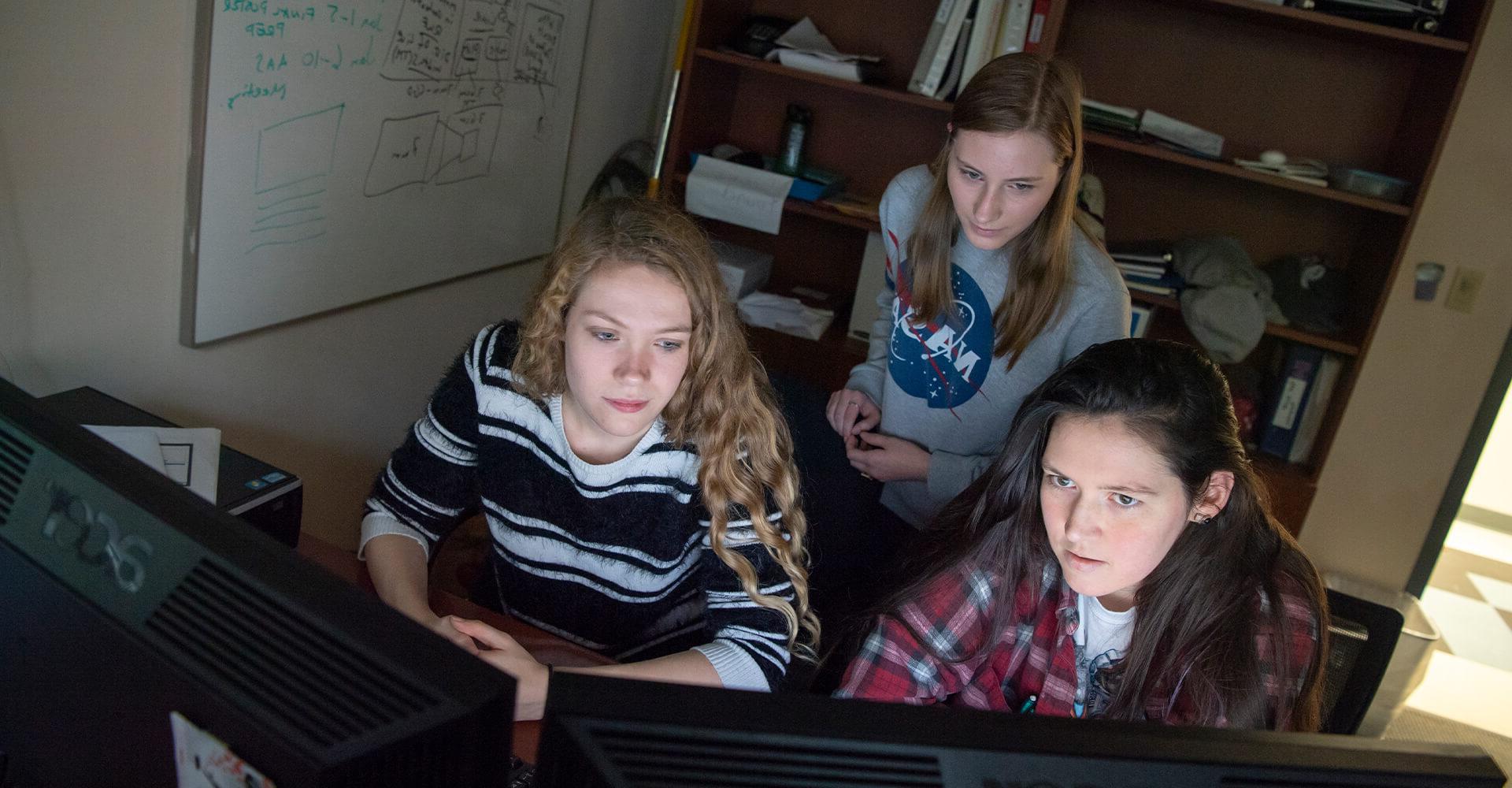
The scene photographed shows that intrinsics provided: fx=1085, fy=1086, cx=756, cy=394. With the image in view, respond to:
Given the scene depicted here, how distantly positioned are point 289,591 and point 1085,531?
86cm

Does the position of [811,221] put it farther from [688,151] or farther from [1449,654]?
[1449,654]

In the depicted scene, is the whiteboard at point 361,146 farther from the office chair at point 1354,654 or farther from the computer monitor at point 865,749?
the office chair at point 1354,654

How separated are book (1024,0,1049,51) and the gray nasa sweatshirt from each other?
2.96 ft

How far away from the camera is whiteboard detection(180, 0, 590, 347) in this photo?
1.61 metres

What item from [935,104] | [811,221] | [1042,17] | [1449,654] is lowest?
[1449,654]

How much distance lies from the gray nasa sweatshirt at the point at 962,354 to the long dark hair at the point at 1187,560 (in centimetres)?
33

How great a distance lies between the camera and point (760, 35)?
2.78 m

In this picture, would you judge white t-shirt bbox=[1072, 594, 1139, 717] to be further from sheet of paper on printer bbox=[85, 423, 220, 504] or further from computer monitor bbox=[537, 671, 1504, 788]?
sheet of paper on printer bbox=[85, 423, 220, 504]

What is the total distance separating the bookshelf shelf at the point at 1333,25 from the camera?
2.33 metres

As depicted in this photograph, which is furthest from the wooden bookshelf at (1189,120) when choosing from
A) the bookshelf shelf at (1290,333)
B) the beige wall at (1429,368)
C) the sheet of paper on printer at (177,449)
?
the sheet of paper on printer at (177,449)

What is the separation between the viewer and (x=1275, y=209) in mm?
2805

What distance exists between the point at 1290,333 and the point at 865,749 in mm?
2448

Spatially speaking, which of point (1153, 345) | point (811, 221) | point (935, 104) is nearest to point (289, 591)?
point (1153, 345)

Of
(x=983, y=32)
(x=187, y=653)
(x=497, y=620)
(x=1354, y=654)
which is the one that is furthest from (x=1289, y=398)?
(x=187, y=653)
